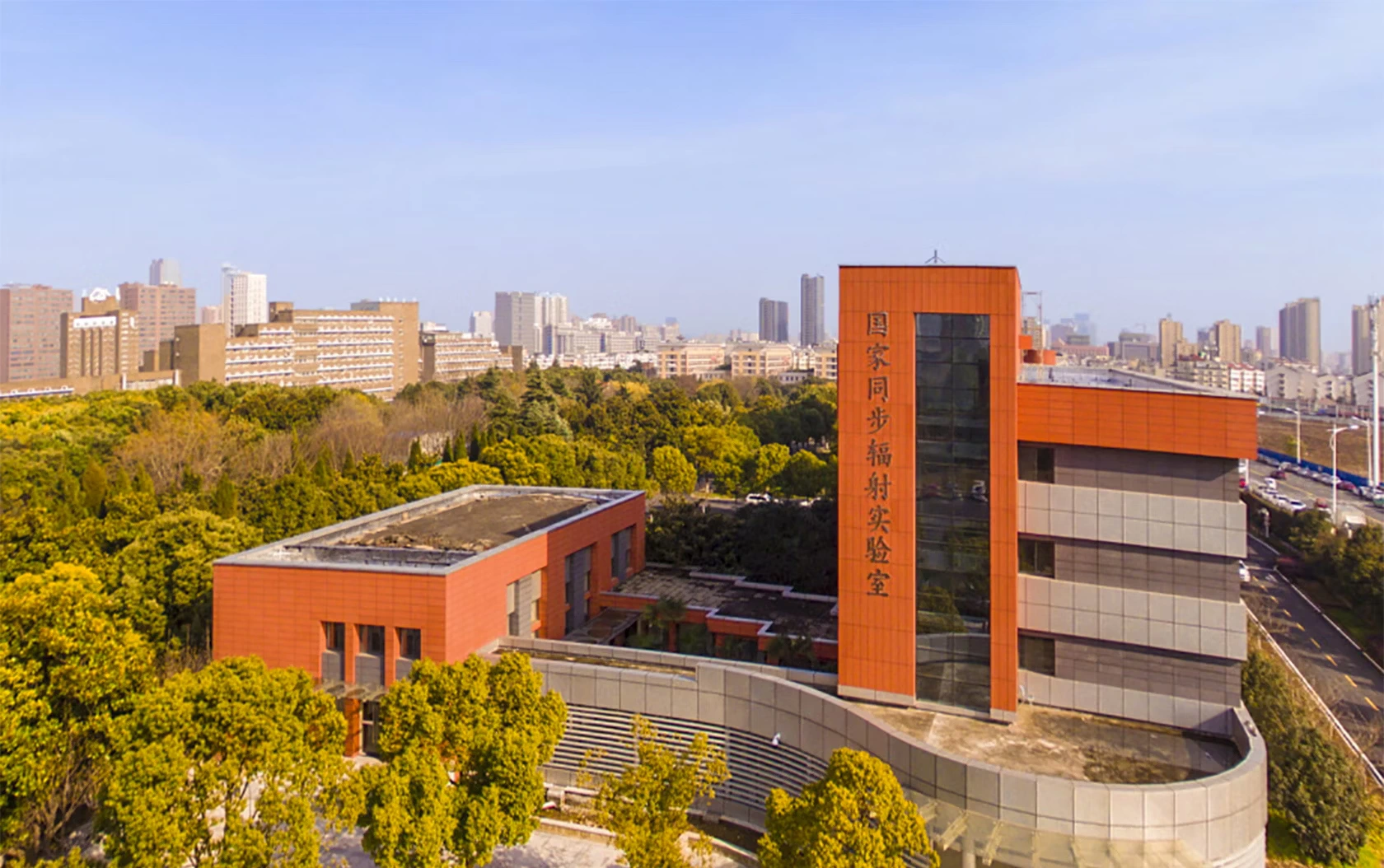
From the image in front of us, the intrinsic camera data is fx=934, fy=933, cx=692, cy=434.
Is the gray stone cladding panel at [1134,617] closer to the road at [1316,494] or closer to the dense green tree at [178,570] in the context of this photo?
the dense green tree at [178,570]

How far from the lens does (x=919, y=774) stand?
41.4 feet

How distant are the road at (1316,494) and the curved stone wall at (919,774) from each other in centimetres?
3525

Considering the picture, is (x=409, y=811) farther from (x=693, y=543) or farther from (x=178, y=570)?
(x=693, y=543)

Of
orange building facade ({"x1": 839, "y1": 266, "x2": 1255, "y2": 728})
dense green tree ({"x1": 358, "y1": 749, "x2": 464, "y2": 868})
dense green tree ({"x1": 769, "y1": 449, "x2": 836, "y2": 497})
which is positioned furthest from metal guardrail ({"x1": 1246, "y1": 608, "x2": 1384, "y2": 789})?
dense green tree ({"x1": 769, "y1": 449, "x2": 836, "y2": 497})

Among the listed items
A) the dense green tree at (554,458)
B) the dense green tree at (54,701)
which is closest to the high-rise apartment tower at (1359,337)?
the dense green tree at (554,458)

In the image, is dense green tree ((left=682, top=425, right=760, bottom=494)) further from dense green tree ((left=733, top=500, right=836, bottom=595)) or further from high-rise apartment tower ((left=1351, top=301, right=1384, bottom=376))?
high-rise apartment tower ((left=1351, top=301, right=1384, bottom=376))

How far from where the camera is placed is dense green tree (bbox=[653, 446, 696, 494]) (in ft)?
148

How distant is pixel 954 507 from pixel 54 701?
13.2m

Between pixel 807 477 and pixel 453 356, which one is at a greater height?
pixel 453 356

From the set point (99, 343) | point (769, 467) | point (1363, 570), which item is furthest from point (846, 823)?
point (99, 343)

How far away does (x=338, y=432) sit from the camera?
4559cm

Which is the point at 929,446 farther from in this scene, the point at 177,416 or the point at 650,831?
the point at 177,416

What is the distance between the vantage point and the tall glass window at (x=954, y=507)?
550 inches

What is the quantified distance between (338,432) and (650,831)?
38351 mm
